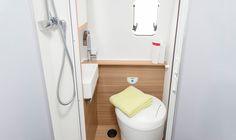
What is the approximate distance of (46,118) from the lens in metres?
1.09

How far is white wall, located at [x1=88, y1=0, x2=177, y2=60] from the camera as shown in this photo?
165 cm

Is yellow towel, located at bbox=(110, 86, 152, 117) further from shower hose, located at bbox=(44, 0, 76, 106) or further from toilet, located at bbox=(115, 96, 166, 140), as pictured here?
shower hose, located at bbox=(44, 0, 76, 106)

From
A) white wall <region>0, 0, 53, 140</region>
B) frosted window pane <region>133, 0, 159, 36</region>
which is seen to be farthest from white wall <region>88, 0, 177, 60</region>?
white wall <region>0, 0, 53, 140</region>

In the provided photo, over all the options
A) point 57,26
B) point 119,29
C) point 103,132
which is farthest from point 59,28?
point 103,132

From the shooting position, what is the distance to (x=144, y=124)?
1.38 metres

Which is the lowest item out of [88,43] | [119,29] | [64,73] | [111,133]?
[111,133]

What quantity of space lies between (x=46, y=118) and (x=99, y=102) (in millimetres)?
938

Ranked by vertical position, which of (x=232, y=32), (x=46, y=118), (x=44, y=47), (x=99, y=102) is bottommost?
(x=99, y=102)

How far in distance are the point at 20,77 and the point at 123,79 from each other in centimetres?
120

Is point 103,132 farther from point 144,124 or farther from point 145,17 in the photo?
point 145,17

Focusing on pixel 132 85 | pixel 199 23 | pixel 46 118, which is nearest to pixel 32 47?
pixel 46 118

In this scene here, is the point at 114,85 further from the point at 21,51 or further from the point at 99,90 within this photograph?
the point at 21,51

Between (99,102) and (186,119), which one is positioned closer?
(186,119)

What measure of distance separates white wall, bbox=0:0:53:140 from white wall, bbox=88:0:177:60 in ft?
2.86
